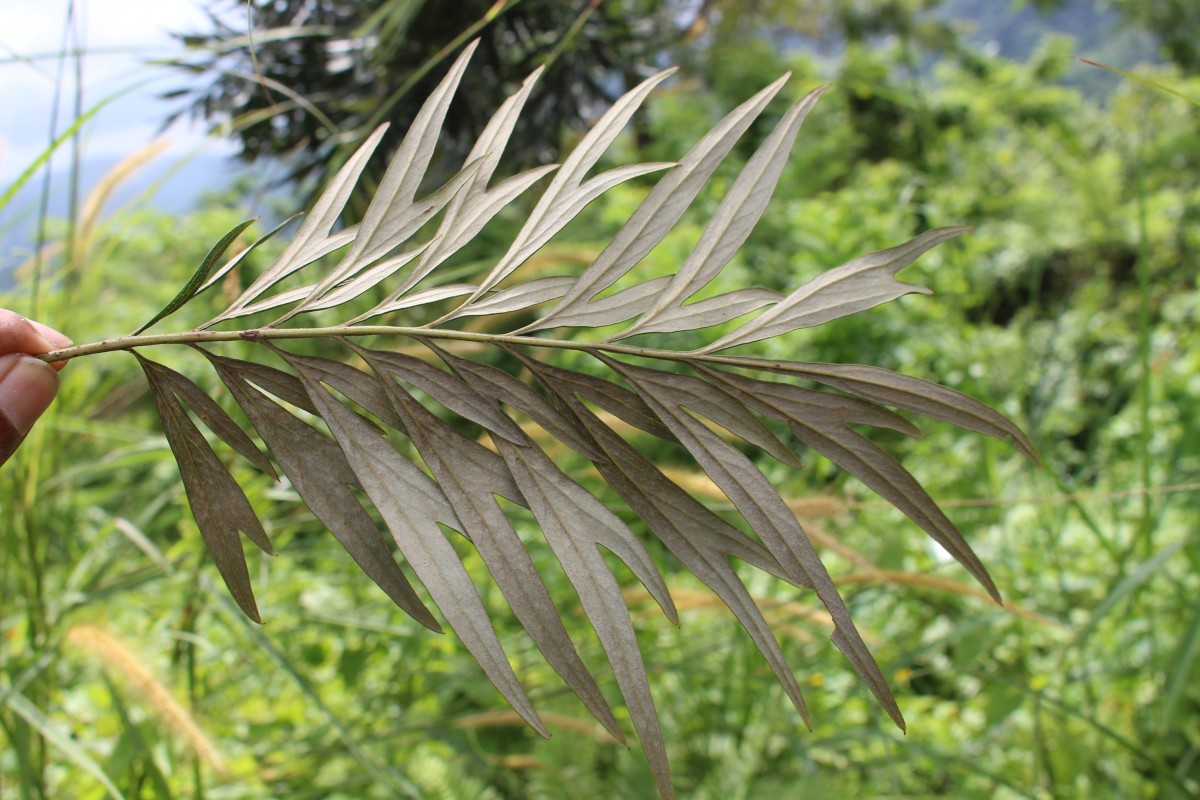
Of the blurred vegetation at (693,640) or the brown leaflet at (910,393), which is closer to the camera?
the brown leaflet at (910,393)

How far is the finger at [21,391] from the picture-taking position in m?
0.36

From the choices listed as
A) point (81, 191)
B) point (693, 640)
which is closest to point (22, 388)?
point (81, 191)

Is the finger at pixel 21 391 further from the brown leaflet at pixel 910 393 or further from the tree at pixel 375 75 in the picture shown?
the tree at pixel 375 75

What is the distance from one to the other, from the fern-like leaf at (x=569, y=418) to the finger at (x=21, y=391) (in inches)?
1.6

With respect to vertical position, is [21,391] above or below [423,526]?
above

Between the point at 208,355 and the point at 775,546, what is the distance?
0.78ft

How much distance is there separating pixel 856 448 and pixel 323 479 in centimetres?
21

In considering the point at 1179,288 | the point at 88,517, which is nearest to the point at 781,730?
the point at 88,517

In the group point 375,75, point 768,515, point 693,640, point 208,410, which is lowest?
point 693,640

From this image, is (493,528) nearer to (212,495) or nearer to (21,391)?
(212,495)

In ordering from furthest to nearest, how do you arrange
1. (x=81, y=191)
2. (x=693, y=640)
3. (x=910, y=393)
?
(x=693, y=640) < (x=81, y=191) < (x=910, y=393)

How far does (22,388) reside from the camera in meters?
0.36

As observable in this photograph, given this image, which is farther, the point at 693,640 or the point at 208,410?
the point at 693,640

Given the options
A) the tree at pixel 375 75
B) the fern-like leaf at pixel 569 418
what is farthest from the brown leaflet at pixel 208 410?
the tree at pixel 375 75
